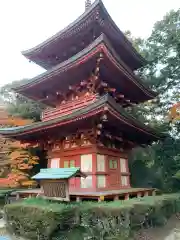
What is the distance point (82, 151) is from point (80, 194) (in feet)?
7.38

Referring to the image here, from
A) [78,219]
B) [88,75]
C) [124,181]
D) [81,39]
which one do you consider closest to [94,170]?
[78,219]

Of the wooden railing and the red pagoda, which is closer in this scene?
the red pagoda

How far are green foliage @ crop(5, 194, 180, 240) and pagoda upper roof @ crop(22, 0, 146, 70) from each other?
8532 mm

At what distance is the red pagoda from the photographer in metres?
9.36

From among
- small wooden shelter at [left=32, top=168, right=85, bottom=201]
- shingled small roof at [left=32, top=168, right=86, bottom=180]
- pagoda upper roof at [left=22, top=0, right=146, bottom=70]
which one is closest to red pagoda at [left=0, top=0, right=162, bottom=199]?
pagoda upper roof at [left=22, top=0, right=146, bottom=70]

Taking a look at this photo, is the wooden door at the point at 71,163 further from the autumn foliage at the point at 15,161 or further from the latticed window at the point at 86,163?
the autumn foliage at the point at 15,161

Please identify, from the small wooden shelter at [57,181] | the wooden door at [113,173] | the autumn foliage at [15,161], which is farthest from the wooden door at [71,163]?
the autumn foliage at [15,161]

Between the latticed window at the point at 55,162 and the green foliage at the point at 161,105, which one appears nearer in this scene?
the latticed window at the point at 55,162

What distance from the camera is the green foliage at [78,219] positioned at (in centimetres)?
687

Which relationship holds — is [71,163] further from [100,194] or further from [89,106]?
[89,106]

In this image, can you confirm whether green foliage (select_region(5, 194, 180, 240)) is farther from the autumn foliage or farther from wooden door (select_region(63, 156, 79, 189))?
the autumn foliage

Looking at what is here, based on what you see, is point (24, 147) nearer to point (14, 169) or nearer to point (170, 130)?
point (14, 169)

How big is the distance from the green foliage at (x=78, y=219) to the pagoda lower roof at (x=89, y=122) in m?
3.26

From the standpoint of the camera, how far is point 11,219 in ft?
27.4
